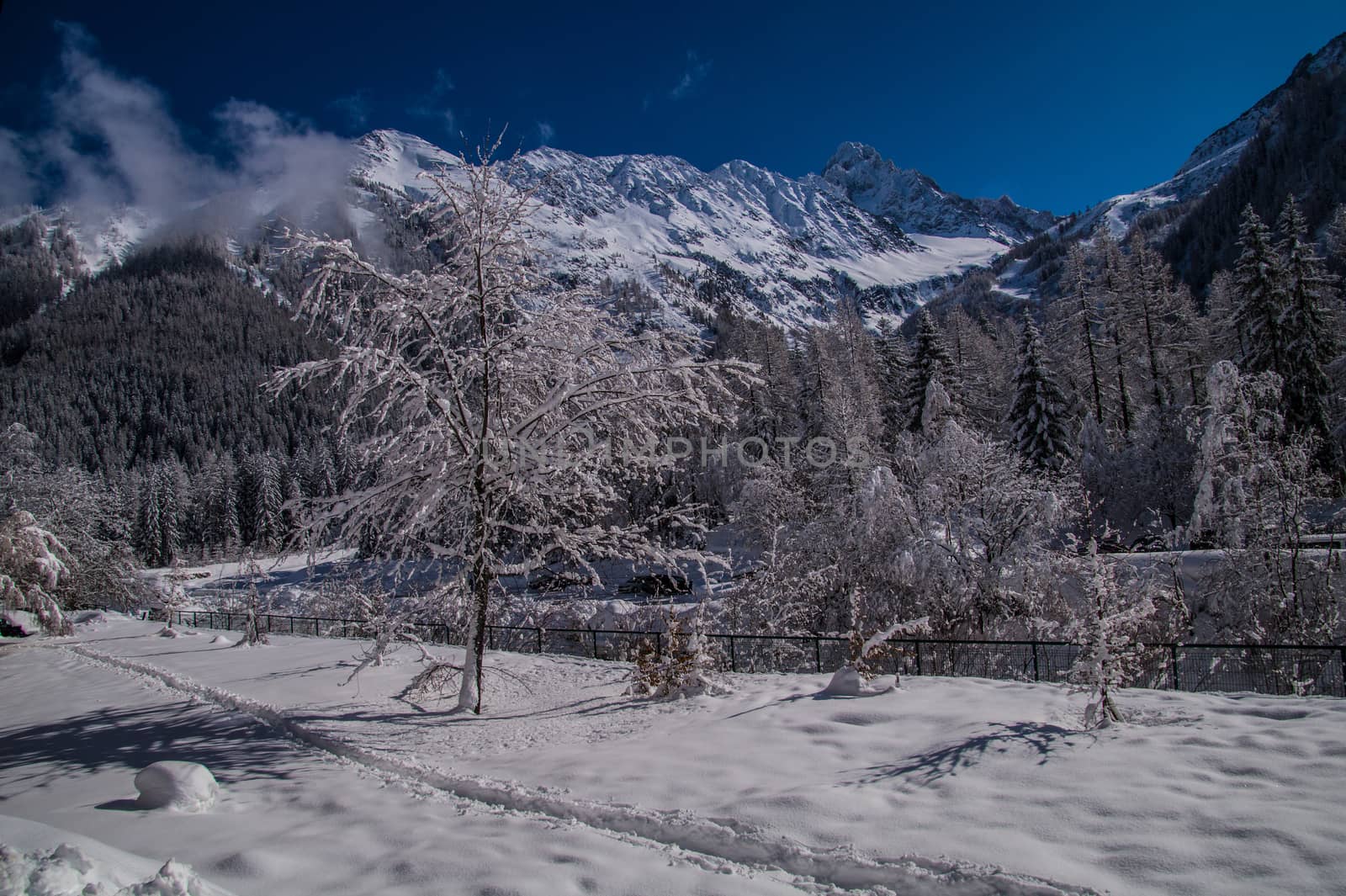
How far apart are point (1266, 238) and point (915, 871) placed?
36186mm

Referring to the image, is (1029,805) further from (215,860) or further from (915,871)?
(215,860)

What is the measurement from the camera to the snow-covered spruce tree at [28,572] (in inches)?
926

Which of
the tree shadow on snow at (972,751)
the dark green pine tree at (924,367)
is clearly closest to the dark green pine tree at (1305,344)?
the dark green pine tree at (924,367)

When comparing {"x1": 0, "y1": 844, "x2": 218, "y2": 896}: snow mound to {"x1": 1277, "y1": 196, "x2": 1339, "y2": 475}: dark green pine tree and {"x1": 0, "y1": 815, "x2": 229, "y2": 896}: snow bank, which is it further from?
{"x1": 1277, "y1": 196, "x2": 1339, "y2": 475}: dark green pine tree

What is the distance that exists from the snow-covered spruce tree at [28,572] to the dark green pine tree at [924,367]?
3872 cm

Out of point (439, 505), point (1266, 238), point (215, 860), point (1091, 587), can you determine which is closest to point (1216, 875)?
point (1091, 587)

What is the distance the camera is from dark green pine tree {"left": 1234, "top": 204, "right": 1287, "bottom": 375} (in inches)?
1077

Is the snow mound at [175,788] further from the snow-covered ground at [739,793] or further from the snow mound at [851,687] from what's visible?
the snow mound at [851,687]

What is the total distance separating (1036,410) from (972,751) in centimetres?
3044

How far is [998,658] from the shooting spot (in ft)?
46.0

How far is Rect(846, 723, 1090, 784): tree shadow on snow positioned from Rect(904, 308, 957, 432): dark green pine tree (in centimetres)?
3144

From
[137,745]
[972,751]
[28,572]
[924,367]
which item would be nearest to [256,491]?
[28,572]

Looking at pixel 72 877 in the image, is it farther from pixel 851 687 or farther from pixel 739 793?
Result: pixel 851 687

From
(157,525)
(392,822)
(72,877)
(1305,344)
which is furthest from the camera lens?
(157,525)
